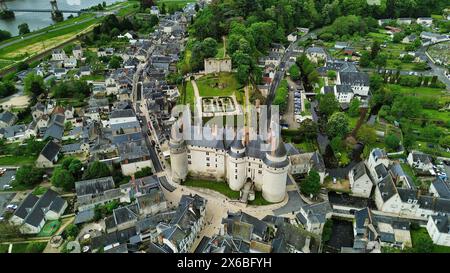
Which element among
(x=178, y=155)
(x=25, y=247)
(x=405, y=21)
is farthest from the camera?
(x=405, y=21)

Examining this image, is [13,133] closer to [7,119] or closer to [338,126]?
[7,119]

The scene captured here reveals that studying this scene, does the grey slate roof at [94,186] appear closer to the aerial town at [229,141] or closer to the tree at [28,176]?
the aerial town at [229,141]

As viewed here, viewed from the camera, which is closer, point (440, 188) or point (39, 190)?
point (440, 188)

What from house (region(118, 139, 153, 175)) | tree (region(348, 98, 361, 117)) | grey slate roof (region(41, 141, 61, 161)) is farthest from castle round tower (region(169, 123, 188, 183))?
tree (region(348, 98, 361, 117))

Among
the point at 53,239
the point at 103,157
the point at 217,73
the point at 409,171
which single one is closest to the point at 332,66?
the point at 217,73

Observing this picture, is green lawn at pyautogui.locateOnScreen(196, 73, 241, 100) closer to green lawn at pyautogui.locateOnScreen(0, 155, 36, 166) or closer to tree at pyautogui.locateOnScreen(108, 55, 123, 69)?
tree at pyautogui.locateOnScreen(108, 55, 123, 69)

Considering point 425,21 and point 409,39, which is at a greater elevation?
point 425,21

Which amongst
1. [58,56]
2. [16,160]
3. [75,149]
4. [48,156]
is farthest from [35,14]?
[48,156]
